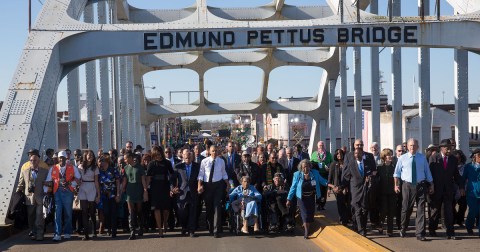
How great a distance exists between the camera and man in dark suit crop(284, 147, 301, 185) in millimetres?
15539

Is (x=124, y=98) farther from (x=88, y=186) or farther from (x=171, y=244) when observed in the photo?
(x=171, y=244)

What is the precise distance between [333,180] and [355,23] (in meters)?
5.33

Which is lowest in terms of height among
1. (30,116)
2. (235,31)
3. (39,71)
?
(30,116)

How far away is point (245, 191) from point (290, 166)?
2.66 meters

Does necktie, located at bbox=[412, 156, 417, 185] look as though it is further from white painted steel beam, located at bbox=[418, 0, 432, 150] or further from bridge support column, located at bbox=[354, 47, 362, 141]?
bridge support column, located at bbox=[354, 47, 362, 141]

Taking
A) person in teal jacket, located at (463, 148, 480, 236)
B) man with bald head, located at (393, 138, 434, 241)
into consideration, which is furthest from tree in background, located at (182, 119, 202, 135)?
man with bald head, located at (393, 138, 434, 241)

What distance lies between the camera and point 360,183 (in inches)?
494

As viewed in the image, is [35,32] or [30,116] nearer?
[30,116]

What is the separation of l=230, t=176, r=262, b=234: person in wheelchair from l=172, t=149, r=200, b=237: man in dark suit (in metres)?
0.73

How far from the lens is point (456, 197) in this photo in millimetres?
13789

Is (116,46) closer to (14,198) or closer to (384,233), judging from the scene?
(14,198)

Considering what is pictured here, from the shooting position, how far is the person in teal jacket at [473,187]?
12.5 m

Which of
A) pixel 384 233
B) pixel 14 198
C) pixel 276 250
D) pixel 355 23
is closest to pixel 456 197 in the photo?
pixel 384 233

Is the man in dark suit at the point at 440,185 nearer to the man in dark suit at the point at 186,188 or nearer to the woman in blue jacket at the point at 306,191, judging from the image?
the woman in blue jacket at the point at 306,191
